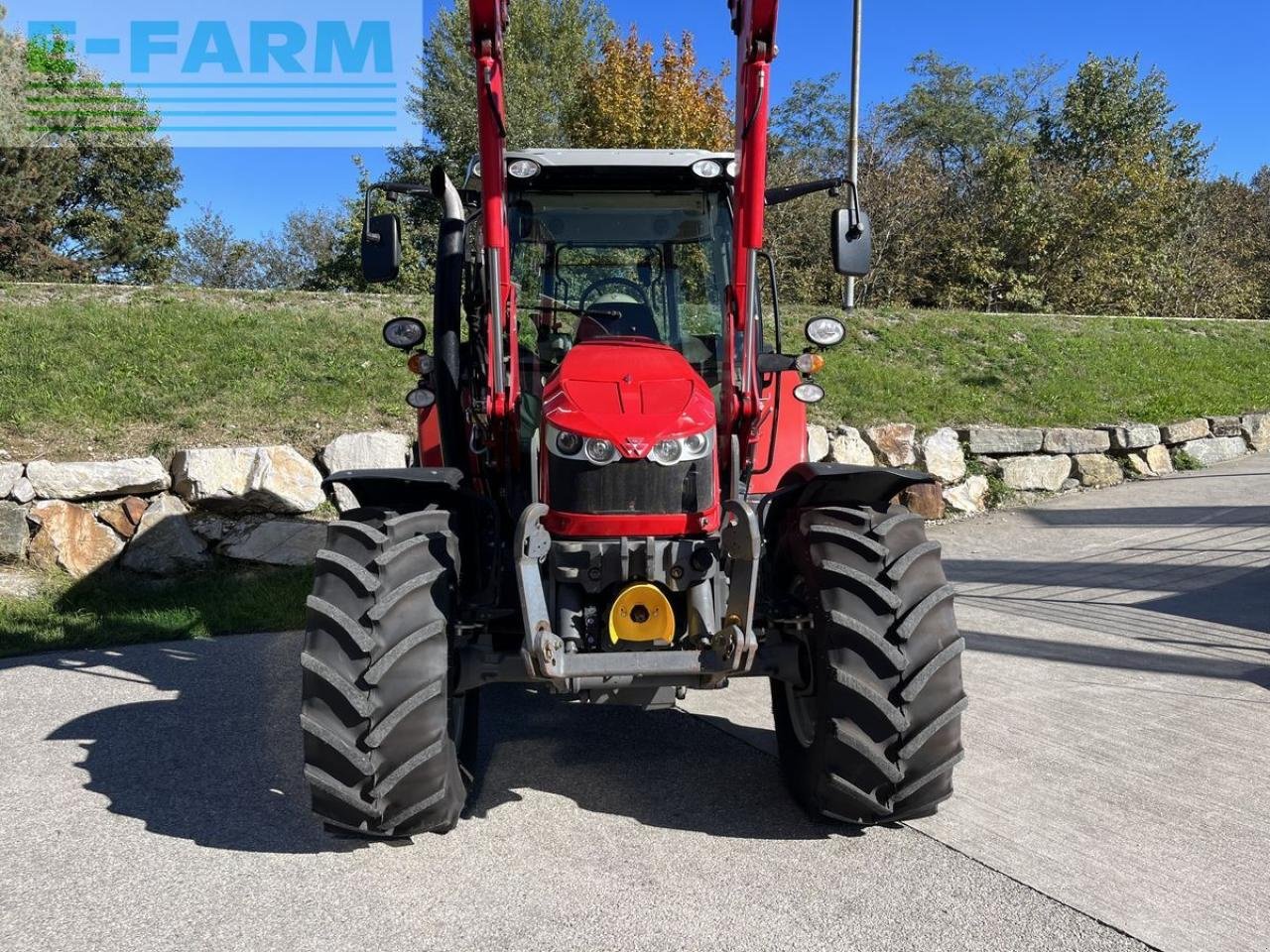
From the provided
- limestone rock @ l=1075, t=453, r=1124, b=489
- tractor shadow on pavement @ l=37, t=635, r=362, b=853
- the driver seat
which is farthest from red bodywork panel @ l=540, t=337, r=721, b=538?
limestone rock @ l=1075, t=453, r=1124, b=489

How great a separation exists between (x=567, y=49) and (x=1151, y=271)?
739 inches

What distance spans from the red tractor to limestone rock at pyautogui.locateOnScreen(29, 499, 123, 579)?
4.26 metres

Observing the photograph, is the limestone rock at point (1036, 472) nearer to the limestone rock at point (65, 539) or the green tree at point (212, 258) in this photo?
the limestone rock at point (65, 539)

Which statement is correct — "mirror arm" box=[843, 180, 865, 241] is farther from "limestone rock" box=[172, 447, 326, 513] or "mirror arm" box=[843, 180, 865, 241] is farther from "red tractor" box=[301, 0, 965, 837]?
"limestone rock" box=[172, 447, 326, 513]

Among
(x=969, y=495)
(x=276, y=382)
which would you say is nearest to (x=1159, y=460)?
(x=969, y=495)

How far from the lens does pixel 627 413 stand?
3494mm

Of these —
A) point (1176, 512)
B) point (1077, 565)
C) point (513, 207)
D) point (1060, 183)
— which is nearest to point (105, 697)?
point (513, 207)

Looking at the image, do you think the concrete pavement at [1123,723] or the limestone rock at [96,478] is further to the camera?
the limestone rock at [96,478]

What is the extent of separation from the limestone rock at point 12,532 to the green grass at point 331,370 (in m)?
0.58

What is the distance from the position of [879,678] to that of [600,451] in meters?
1.16

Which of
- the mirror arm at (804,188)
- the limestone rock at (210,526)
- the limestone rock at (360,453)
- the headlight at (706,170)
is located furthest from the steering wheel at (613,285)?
the limestone rock at (210,526)

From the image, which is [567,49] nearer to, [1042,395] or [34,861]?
[1042,395]

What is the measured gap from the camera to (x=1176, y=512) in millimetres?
9781

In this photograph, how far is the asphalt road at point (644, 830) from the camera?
9.78 feet
